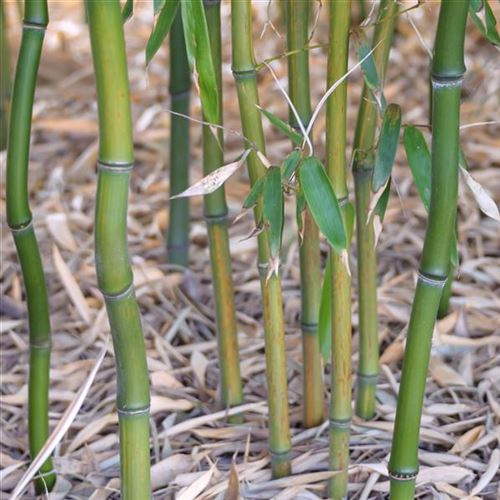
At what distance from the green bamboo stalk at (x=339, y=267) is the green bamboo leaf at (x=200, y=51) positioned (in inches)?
3.9

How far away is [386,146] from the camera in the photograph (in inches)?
31.8

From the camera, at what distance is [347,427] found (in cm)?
90

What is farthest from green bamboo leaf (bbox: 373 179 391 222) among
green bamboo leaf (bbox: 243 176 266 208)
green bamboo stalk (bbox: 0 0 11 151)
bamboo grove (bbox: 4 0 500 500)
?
green bamboo stalk (bbox: 0 0 11 151)

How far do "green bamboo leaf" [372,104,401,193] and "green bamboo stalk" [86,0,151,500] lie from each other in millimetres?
200

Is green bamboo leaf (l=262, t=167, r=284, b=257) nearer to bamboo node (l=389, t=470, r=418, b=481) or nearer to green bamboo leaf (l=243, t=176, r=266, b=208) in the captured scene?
green bamboo leaf (l=243, t=176, r=266, b=208)

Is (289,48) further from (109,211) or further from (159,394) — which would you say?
(159,394)

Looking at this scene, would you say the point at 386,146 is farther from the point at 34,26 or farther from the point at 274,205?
the point at 34,26

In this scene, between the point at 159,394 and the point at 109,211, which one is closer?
the point at 109,211

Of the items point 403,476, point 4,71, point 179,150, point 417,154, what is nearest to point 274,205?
point 417,154

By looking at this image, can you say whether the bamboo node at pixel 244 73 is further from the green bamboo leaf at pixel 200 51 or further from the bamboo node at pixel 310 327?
the bamboo node at pixel 310 327

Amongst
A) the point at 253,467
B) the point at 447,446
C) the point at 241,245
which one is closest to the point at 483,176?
the point at 241,245

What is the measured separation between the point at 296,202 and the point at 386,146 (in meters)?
0.09

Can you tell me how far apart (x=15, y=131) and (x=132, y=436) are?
0.92 ft

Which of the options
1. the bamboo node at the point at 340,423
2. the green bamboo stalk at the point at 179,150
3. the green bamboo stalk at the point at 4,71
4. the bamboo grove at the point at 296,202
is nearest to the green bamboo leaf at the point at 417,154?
the bamboo grove at the point at 296,202
